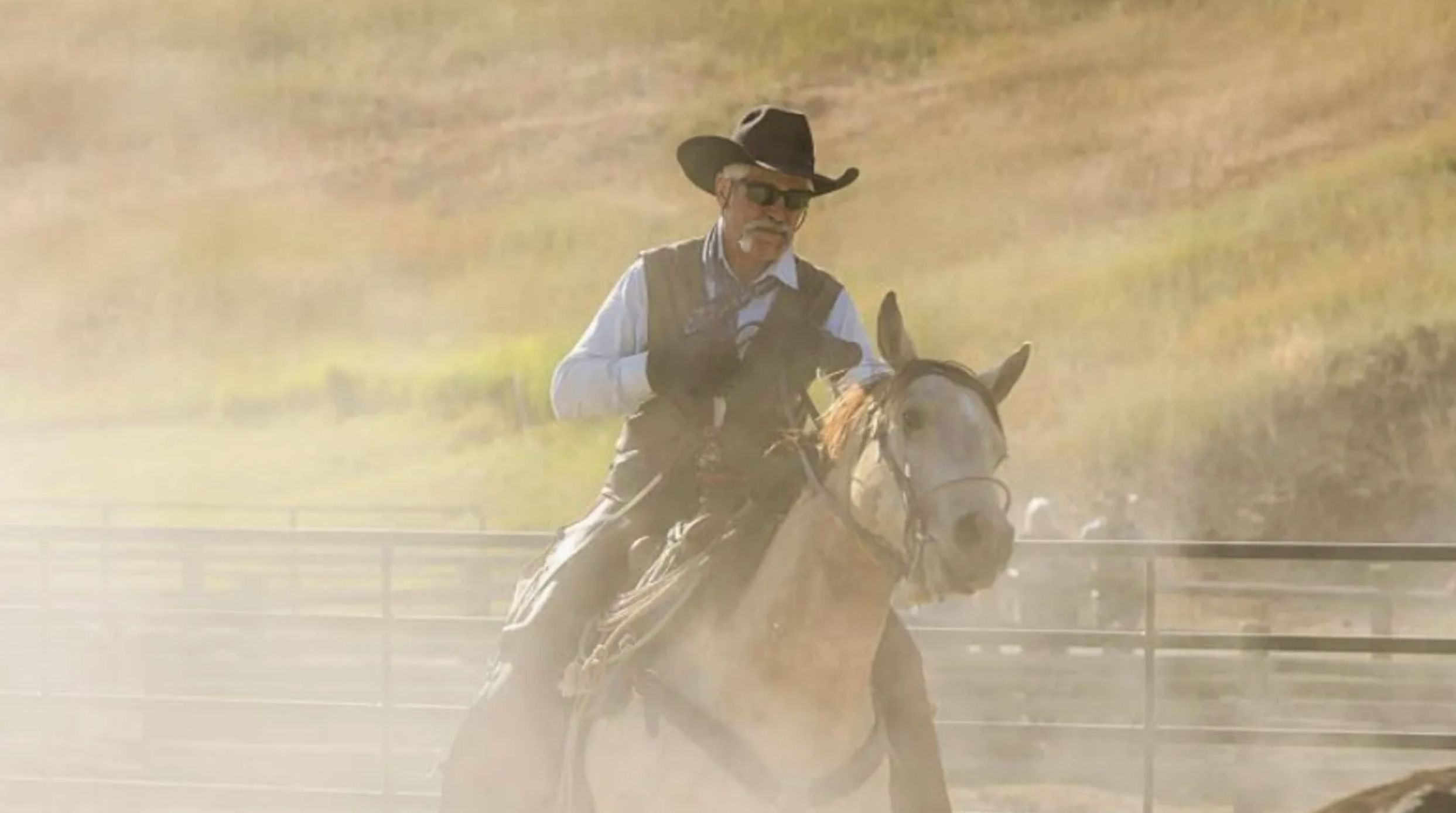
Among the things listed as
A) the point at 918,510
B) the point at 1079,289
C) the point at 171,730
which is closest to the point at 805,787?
the point at 918,510

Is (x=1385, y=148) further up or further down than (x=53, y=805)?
further up

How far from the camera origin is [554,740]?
14.3ft

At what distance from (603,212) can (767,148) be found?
11.5 metres

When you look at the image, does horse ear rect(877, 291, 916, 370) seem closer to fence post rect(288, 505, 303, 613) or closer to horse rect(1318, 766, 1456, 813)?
horse rect(1318, 766, 1456, 813)

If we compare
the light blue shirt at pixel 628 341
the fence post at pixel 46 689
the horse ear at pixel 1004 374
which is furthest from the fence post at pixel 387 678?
the horse ear at pixel 1004 374

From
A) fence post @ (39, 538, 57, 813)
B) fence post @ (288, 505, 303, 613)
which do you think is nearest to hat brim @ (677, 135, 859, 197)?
fence post @ (288, 505, 303, 613)

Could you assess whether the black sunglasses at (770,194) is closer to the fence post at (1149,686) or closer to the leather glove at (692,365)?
the leather glove at (692,365)

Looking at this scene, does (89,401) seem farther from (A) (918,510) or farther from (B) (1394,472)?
(A) (918,510)

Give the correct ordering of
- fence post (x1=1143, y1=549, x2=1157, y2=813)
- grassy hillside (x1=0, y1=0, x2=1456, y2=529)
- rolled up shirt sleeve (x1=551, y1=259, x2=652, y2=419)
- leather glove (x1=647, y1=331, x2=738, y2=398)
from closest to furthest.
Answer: leather glove (x1=647, y1=331, x2=738, y2=398), rolled up shirt sleeve (x1=551, y1=259, x2=652, y2=419), fence post (x1=1143, y1=549, x2=1157, y2=813), grassy hillside (x1=0, y1=0, x2=1456, y2=529)

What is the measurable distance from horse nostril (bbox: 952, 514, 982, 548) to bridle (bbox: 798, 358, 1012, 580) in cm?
6

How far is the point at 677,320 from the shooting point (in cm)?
424

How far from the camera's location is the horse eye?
139 inches

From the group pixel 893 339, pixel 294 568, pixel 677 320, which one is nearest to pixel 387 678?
pixel 677 320

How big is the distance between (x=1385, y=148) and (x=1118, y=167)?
6.32 ft
